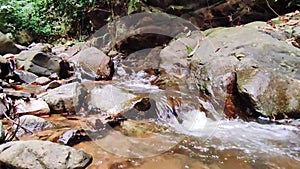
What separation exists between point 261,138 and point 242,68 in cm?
103

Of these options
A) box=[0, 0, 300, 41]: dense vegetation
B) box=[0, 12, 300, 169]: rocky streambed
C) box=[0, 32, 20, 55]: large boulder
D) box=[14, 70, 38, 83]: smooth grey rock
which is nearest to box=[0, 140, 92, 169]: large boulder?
box=[0, 12, 300, 169]: rocky streambed

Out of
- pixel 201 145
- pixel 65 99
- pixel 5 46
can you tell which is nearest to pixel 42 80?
pixel 65 99

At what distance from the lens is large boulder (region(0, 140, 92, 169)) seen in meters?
2.28

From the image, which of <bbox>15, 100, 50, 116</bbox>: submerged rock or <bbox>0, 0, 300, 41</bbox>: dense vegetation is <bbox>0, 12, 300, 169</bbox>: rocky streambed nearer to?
<bbox>15, 100, 50, 116</bbox>: submerged rock

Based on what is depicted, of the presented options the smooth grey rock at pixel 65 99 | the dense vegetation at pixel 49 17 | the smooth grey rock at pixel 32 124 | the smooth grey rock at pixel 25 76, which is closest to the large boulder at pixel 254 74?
the smooth grey rock at pixel 65 99

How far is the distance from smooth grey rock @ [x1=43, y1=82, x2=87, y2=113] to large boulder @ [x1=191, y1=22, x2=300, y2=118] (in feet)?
5.69

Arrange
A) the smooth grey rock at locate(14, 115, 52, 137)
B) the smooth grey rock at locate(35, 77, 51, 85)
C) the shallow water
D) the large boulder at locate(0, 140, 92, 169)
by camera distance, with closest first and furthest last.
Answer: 1. the large boulder at locate(0, 140, 92, 169)
2. the shallow water
3. the smooth grey rock at locate(14, 115, 52, 137)
4. the smooth grey rock at locate(35, 77, 51, 85)

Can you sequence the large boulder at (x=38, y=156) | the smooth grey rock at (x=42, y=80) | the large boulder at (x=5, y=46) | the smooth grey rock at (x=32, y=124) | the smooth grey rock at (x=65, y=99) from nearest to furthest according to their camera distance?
the large boulder at (x=38, y=156) → the smooth grey rock at (x=32, y=124) → the smooth grey rock at (x=65, y=99) → the smooth grey rock at (x=42, y=80) → the large boulder at (x=5, y=46)

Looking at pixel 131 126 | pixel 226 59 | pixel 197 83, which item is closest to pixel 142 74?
pixel 197 83

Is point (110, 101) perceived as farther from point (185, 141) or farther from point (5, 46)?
point (5, 46)

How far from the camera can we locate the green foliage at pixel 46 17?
9.14 meters

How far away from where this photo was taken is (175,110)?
12.9 feet

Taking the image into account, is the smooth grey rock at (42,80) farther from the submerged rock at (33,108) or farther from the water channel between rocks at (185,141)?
A: the water channel between rocks at (185,141)

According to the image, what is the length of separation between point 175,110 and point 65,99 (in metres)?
1.44
